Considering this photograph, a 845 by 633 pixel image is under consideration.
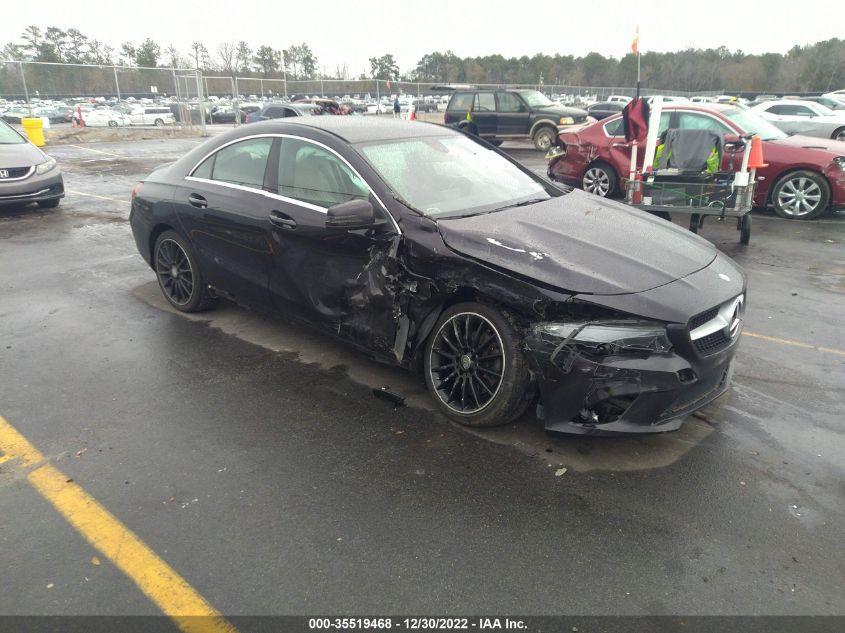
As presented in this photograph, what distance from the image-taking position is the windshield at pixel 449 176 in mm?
3844

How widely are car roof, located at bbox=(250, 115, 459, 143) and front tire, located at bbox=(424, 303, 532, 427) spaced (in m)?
1.55

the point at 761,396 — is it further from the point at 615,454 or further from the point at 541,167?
the point at 541,167

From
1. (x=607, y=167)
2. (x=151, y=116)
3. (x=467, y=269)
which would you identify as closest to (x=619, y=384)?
(x=467, y=269)

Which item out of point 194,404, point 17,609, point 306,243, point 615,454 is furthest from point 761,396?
point 17,609

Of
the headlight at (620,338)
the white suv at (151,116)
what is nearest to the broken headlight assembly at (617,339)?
the headlight at (620,338)

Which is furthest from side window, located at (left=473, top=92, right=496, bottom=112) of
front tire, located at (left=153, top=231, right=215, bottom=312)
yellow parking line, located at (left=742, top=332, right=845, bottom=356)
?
yellow parking line, located at (left=742, top=332, right=845, bottom=356)

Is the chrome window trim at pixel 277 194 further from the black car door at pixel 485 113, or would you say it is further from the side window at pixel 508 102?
the side window at pixel 508 102

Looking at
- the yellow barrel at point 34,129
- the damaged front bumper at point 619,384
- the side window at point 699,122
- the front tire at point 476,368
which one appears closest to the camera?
the damaged front bumper at point 619,384

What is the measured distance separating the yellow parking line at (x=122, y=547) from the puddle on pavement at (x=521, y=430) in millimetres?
1662

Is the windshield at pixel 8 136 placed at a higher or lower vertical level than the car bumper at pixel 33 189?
higher

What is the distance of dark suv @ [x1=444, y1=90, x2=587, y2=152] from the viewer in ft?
66.1

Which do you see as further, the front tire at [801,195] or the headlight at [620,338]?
the front tire at [801,195]

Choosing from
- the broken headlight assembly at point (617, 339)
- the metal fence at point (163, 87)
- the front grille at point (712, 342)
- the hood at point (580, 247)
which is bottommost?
the front grille at point (712, 342)

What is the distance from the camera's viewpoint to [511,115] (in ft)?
67.4
